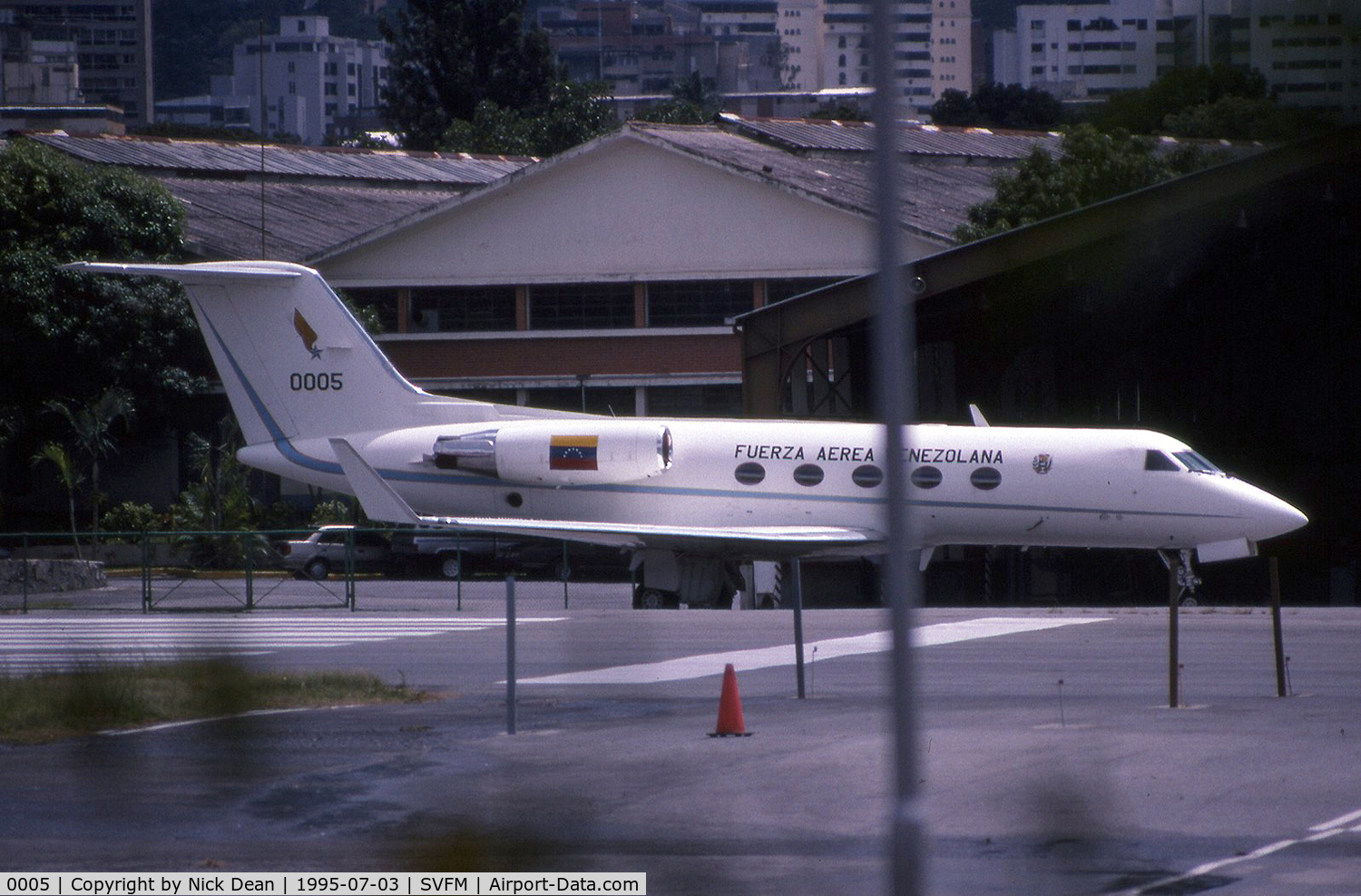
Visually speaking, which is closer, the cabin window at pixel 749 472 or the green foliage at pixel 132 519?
the cabin window at pixel 749 472

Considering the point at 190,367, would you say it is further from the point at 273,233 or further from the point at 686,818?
the point at 686,818

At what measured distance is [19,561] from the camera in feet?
72.7

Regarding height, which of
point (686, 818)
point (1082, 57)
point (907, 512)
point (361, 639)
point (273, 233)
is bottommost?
point (361, 639)

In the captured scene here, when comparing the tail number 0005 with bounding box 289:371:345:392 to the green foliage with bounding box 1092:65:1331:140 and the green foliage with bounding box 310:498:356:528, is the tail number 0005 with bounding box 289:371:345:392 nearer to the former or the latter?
the green foliage with bounding box 310:498:356:528

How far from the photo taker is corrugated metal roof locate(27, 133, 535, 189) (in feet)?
124

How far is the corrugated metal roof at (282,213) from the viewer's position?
3522 centimetres

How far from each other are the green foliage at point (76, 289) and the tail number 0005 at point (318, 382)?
36.9ft

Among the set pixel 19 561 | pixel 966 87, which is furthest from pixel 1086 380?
pixel 966 87

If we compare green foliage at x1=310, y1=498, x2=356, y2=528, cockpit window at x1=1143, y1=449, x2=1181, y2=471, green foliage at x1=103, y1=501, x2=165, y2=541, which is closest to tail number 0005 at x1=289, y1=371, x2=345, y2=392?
green foliage at x1=310, y1=498, x2=356, y2=528

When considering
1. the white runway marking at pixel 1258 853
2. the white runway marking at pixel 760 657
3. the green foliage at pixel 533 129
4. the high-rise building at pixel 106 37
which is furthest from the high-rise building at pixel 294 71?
the green foliage at pixel 533 129

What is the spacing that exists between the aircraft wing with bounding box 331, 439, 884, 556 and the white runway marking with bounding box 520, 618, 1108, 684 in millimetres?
3270

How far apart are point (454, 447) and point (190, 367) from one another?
1577cm

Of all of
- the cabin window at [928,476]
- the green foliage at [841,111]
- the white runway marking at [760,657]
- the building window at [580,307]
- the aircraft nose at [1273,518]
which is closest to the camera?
the green foliage at [841,111]

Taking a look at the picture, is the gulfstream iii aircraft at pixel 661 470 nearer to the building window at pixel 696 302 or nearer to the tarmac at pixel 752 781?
the tarmac at pixel 752 781
